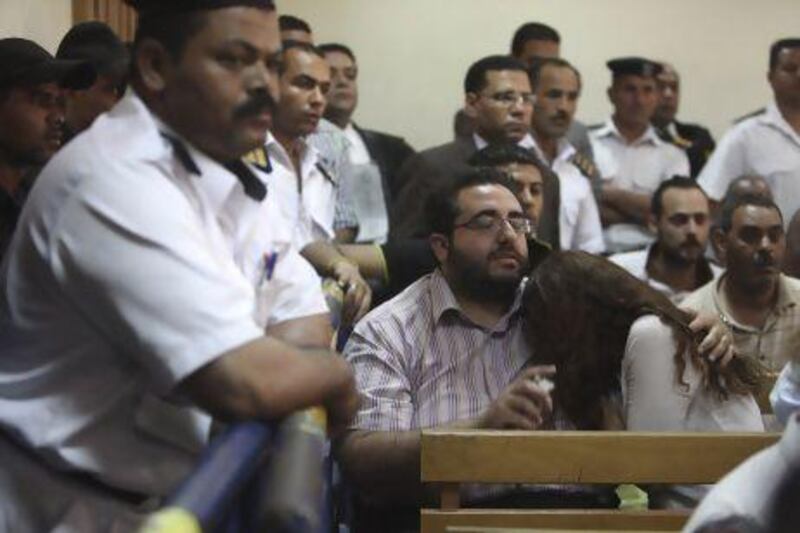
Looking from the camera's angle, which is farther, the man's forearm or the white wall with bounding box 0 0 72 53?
the white wall with bounding box 0 0 72 53

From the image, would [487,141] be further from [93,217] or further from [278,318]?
[93,217]

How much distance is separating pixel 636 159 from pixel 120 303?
518 cm

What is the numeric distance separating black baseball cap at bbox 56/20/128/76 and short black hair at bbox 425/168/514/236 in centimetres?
90

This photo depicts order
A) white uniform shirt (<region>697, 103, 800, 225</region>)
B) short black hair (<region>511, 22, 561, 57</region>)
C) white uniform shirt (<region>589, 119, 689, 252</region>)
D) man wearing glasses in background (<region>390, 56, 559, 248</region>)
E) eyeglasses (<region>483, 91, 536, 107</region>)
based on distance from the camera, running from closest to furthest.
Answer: man wearing glasses in background (<region>390, 56, 559, 248</region>), eyeglasses (<region>483, 91, 536, 107</region>), white uniform shirt (<region>697, 103, 800, 225</region>), white uniform shirt (<region>589, 119, 689, 252</region>), short black hair (<region>511, 22, 561, 57</region>)

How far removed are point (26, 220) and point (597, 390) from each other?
1852 millimetres

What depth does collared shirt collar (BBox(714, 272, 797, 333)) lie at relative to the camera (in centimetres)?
436

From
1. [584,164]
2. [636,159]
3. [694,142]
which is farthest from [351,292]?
[694,142]

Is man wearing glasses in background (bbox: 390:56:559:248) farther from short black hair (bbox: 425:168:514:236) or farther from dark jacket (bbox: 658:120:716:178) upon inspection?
dark jacket (bbox: 658:120:716:178)

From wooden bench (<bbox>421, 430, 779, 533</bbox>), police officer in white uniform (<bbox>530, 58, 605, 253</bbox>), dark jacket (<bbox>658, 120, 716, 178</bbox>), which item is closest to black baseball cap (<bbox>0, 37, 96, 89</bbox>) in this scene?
wooden bench (<bbox>421, 430, 779, 533</bbox>)

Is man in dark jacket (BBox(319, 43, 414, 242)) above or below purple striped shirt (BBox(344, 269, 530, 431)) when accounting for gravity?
below

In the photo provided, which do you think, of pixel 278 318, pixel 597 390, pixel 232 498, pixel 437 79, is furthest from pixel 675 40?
pixel 232 498

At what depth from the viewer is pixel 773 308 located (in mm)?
4410

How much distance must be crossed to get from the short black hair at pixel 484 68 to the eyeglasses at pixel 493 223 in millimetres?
1853

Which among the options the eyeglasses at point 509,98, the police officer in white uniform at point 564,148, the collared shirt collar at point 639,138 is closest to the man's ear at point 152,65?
the eyeglasses at point 509,98
